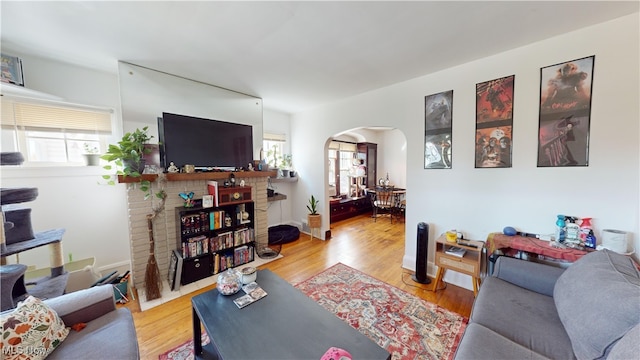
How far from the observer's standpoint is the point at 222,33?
1.81 m

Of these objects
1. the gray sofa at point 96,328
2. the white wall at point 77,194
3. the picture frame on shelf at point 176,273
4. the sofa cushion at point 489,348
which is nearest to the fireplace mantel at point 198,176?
the white wall at point 77,194

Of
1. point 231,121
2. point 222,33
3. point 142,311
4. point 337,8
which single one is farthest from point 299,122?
point 142,311

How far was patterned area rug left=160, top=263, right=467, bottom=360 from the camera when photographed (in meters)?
1.64

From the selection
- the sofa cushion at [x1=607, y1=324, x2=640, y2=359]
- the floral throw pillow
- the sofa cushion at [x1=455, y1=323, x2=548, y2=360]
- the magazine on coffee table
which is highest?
the sofa cushion at [x1=607, y1=324, x2=640, y2=359]

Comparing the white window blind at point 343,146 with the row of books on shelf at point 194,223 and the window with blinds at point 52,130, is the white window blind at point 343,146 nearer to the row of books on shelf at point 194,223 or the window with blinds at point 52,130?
the row of books on shelf at point 194,223

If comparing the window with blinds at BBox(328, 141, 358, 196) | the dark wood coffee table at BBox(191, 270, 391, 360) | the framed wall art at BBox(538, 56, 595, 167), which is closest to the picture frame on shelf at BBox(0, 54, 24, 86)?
the dark wood coffee table at BBox(191, 270, 391, 360)

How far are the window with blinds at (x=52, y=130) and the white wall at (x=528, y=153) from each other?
143 inches

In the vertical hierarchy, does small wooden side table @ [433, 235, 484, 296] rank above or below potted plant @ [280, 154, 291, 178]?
below

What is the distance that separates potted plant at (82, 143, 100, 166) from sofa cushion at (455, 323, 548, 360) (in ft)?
12.6

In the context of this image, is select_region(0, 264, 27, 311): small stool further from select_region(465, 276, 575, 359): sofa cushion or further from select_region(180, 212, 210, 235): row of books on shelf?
select_region(465, 276, 575, 359): sofa cushion

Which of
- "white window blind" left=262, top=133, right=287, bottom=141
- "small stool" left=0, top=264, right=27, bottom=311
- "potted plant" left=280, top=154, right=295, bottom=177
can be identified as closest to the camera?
"small stool" left=0, top=264, right=27, bottom=311

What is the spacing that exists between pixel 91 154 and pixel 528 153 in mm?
4728

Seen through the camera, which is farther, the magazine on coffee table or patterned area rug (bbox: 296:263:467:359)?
patterned area rug (bbox: 296:263:467:359)

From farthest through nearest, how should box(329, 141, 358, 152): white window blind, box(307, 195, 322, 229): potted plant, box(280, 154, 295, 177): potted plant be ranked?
box(329, 141, 358, 152): white window blind, box(280, 154, 295, 177): potted plant, box(307, 195, 322, 229): potted plant
